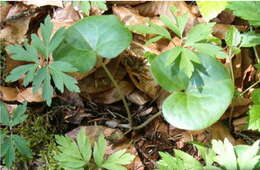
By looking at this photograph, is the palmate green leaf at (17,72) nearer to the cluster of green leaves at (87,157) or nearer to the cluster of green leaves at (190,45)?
the cluster of green leaves at (87,157)

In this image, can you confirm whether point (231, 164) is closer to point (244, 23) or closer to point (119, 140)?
point (119, 140)

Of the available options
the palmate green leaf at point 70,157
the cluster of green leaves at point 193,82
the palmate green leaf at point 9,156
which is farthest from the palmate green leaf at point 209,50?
the palmate green leaf at point 9,156

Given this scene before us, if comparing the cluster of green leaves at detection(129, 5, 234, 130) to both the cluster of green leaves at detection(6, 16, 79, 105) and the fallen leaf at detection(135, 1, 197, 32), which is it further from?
the fallen leaf at detection(135, 1, 197, 32)

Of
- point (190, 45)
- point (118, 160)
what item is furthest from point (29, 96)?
point (190, 45)

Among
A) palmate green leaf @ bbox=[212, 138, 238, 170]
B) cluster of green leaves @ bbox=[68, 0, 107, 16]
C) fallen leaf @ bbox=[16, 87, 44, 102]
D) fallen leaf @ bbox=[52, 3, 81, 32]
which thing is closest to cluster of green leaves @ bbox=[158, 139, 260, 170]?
palmate green leaf @ bbox=[212, 138, 238, 170]

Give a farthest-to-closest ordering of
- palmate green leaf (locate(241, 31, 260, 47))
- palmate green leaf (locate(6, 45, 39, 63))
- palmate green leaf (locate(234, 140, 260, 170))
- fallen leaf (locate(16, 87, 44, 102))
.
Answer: fallen leaf (locate(16, 87, 44, 102)) → palmate green leaf (locate(241, 31, 260, 47)) → palmate green leaf (locate(6, 45, 39, 63)) → palmate green leaf (locate(234, 140, 260, 170))

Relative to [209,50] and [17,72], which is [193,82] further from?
[17,72]

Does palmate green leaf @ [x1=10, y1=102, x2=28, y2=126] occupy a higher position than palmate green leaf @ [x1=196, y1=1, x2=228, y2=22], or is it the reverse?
palmate green leaf @ [x1=196, y1=1, x2=228, y2=22]

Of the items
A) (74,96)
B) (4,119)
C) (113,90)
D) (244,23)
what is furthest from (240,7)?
(4,119)
